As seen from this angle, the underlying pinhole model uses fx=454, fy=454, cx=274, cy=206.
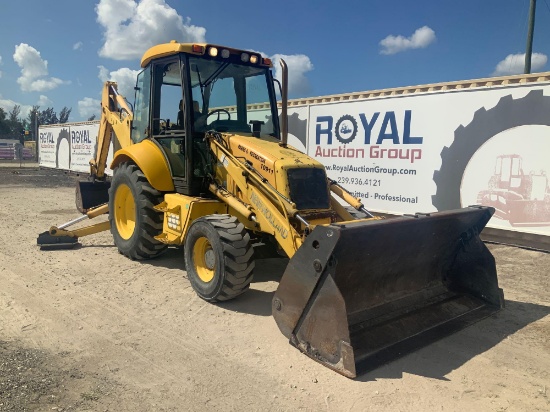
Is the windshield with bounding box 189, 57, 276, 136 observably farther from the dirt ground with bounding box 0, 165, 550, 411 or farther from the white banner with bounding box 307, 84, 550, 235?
the white banner with bounding box 307, 84, 550, 235

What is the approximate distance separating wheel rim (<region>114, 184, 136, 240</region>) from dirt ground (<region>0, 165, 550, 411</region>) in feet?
3.47

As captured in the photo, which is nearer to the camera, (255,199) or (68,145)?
(255,199)

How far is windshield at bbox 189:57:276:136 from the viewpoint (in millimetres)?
5969

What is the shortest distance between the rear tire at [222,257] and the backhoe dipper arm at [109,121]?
3436 mm

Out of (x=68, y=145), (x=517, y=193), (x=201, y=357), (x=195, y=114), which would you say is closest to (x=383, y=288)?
(x=201, y=357)

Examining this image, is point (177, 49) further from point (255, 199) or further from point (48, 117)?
point (48, 117)

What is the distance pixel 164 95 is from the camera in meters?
6.39

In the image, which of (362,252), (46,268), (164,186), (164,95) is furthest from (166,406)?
(164,95)

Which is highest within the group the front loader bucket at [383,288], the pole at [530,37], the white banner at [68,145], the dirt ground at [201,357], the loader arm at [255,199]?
the pole at [530,37]

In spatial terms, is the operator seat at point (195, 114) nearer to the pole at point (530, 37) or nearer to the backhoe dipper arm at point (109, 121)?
the backhoe dipper arm at point (109, 121)

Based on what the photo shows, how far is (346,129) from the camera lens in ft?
34.6

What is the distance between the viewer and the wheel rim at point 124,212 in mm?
7062

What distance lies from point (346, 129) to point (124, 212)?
5550 millimetres

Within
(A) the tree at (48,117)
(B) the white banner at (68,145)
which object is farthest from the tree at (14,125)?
(B) the white banner at (68,145)
